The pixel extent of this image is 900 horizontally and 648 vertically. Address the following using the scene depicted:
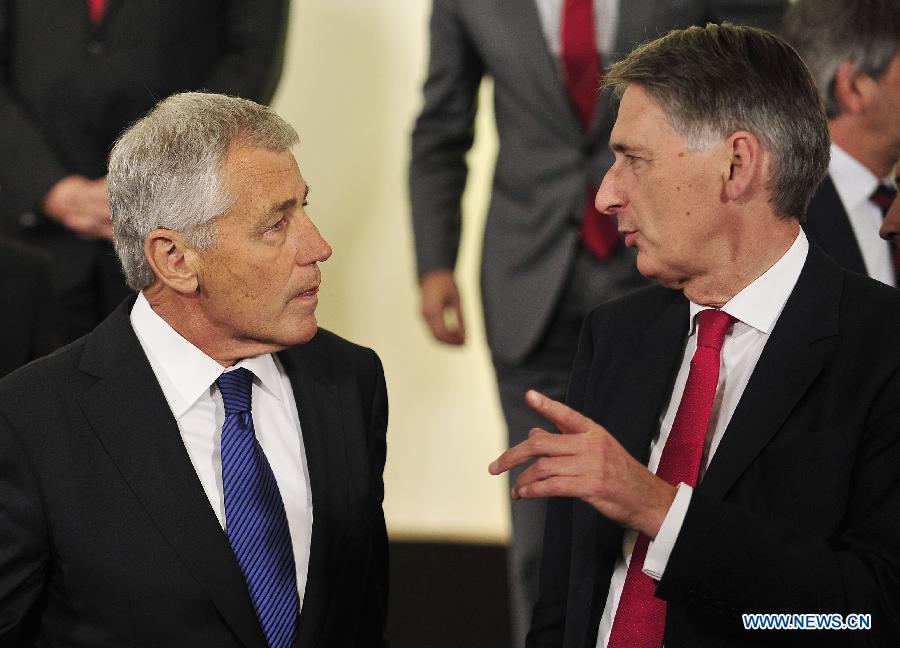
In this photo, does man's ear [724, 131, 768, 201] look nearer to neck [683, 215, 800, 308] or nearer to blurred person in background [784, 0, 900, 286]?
neck [683, 215, 800, 308]

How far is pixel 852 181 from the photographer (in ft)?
9.97

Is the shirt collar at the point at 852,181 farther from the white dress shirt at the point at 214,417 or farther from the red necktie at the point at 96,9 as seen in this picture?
the red necktie at the point at 96,9

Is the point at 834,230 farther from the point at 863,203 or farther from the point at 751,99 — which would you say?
the point at 751,99

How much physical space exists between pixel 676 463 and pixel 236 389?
68cm

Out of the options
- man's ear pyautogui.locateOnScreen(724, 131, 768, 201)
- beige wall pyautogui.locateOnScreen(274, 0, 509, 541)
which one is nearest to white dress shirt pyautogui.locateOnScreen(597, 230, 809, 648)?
man's ear pyautogui.locateOnScreen(724, 131, 768, 201)

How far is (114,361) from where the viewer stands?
7.18 ft

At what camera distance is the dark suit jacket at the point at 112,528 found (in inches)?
81.0

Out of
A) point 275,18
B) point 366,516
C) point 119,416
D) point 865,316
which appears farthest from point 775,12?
point 119,416

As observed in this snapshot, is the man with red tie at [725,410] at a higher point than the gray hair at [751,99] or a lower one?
lower

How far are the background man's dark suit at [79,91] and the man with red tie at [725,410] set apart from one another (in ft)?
5.26

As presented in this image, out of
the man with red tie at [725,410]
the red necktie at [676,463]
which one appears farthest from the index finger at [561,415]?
the red necktie at [676,463]

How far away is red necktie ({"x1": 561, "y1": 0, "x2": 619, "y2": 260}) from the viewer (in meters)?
3.39

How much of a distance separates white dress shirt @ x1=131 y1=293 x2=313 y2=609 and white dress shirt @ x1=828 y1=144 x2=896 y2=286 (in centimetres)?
133

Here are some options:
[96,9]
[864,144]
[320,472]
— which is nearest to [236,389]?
[320,472]
